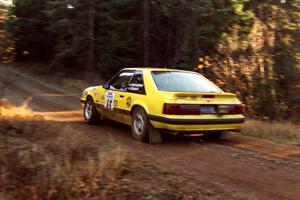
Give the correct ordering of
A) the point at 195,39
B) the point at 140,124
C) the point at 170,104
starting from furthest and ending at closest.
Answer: the point at 195,39, the point at 140,124, the point at 170,104

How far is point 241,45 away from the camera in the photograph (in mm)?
15984

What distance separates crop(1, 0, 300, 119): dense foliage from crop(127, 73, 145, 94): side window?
11.6 feet

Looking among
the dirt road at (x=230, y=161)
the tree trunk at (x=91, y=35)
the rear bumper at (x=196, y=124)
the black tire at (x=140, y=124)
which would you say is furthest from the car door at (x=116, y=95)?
the tree trunk at (x=91, y=35)

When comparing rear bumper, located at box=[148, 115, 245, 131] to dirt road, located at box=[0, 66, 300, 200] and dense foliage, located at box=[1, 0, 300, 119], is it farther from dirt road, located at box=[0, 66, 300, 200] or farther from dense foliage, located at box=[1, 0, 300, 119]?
dense foliage, located at box=[1, 0, 300, 119]

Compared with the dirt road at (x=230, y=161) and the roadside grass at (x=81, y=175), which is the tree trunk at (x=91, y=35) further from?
the roadside grass at (x=81, y=175)

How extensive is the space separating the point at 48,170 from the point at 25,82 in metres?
20.3

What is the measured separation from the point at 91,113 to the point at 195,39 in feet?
30.8

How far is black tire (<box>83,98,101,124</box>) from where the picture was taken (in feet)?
35.1

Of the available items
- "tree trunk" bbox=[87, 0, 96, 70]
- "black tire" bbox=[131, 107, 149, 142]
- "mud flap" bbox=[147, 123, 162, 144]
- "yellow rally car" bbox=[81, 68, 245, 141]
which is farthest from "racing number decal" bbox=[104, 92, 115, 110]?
"tree trunk" bbox=[87, 0, 96, 70]

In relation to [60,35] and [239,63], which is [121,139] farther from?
[60,35]

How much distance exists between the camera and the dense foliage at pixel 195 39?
15.3 m

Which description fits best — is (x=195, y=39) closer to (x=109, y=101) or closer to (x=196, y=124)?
(x=109, y=101)

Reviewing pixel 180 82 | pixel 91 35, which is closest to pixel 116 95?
pixel 180 82

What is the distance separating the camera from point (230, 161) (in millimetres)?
6965
